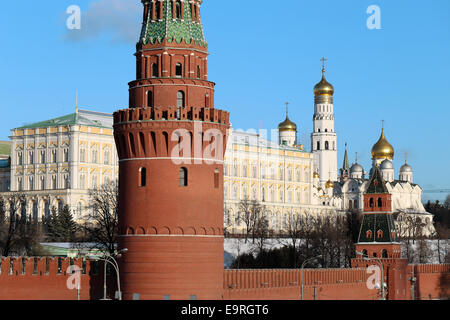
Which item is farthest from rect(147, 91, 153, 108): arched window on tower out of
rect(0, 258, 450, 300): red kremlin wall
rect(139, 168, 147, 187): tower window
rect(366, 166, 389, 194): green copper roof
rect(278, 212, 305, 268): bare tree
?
rect(366, 166, 389, 194): green copper roof

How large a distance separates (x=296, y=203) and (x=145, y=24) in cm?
12002

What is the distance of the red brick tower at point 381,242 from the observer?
91.8 m

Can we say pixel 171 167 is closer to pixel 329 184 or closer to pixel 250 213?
pixel 250 213

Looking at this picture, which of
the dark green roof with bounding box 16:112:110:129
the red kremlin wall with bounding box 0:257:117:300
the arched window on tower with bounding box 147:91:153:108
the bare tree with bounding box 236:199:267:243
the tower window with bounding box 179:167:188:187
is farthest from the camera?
the bare tree with bounding box 236:199:267:243

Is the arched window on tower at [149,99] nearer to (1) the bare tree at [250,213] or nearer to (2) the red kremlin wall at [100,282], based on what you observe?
(2) the red kremlin wall at [100,282]

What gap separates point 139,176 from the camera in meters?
56.0

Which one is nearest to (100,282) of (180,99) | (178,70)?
(180,99)

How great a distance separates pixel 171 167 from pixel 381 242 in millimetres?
43360

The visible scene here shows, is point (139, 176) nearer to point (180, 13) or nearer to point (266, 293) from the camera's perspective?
point (180, 13)

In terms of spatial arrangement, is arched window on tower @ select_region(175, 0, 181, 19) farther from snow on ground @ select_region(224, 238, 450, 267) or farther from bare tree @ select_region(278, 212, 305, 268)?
snow on ground @ select_region(224, 238, 450, 267)

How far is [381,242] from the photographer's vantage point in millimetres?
94500

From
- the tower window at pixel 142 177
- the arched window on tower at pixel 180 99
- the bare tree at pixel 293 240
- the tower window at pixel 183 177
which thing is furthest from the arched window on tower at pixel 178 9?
the bare tree at pixel 293 240

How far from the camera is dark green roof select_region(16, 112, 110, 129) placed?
139 m
